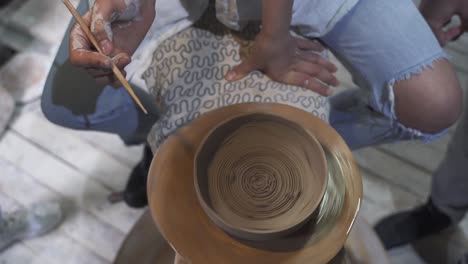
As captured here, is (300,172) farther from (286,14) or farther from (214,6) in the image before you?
(214,6)

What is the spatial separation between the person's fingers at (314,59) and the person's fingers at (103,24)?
394 millimetres

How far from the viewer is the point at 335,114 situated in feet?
3.16

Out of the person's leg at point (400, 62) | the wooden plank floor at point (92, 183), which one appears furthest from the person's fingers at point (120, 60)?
the wooden plank floor at point (92, 183)

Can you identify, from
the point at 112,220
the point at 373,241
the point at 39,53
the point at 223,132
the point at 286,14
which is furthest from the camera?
the point at 39,53

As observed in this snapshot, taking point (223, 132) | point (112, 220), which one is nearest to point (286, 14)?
point (223, 132)

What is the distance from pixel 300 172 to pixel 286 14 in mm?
296

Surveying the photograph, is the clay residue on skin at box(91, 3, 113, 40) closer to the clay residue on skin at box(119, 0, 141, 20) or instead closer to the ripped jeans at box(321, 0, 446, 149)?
the clay residue on skin at box(119, 0, 141, 20)

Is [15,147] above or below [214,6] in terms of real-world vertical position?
below

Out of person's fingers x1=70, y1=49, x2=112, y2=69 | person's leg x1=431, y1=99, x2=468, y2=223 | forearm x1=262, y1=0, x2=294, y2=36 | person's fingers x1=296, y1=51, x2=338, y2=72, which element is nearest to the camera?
person's fingers x1=70, y1=49, x2=112, y2=69

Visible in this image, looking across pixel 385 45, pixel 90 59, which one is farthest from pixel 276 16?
pixel 90 59

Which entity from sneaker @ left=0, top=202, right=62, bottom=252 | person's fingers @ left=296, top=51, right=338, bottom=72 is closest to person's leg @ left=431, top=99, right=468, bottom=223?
person's fingers @ left=296, top=51, right=338, bottom=72

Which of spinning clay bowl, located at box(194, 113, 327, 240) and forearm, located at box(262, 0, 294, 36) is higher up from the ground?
forearm, located at box(262, 0, 294, 36)

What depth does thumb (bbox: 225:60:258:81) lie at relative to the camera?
80cm

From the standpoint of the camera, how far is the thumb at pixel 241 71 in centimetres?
80
